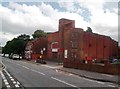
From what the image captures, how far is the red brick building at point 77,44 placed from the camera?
69.4 meters

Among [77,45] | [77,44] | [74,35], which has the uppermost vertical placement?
[74,35]

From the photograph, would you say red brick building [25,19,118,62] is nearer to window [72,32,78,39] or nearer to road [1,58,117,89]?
window [72,32,78,39]

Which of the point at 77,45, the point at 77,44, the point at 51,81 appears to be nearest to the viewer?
the point at 51,81

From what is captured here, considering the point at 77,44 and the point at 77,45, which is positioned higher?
the point at 77,44

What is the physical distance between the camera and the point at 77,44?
7019 centimetres

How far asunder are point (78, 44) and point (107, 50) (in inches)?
421

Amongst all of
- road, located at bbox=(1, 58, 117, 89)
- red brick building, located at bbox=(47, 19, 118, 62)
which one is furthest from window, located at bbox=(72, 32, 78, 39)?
road, located at bbox=(1, 58, 117, 89)

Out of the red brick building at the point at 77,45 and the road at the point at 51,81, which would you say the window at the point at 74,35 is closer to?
the red brick building at the point at 77,45

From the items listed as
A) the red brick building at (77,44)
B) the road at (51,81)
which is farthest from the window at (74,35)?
the road at (51,81)

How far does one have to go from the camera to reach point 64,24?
78125 millimetres

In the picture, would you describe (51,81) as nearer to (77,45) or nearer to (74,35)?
(77,45)

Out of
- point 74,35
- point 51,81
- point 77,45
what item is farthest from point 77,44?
point 51,81

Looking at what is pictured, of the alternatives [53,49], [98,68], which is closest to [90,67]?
[98,68]

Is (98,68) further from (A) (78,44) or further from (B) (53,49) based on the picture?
(B) (53,49)
